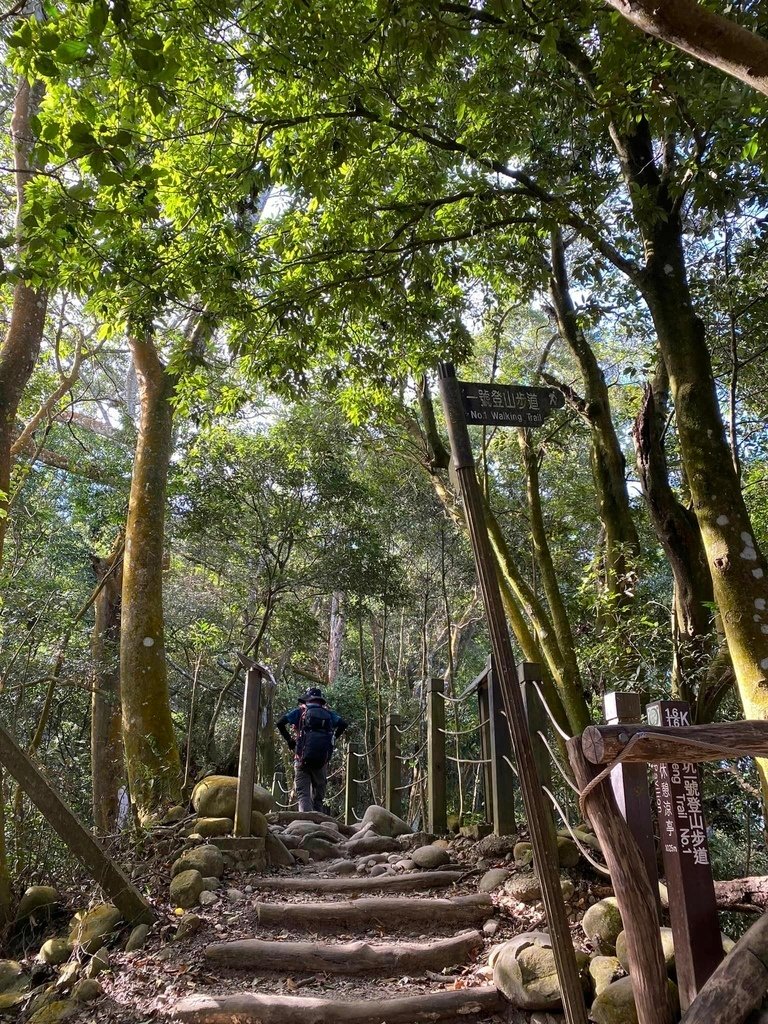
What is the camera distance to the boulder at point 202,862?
5375mm

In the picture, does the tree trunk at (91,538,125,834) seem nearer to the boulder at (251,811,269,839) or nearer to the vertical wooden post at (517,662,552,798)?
the boulder at (251,811,269,839)

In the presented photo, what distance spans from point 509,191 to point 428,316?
4.05 feet

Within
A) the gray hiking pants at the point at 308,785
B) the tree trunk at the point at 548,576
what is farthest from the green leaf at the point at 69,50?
the gray hiking pants at the point at 308,785

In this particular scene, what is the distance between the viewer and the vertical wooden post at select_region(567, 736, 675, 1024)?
99.3 inches

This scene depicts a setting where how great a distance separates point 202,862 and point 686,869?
3760 millimetres

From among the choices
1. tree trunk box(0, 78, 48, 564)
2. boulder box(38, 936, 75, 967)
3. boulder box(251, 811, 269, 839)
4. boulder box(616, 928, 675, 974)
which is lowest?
boulder box(38, 936, 75, 967)

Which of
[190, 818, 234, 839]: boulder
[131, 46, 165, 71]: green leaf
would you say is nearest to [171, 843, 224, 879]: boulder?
[190, 818, 234, 839]: boulder

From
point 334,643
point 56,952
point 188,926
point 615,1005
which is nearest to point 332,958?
point 188,926

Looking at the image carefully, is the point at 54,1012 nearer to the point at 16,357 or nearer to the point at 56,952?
the point at 56,952

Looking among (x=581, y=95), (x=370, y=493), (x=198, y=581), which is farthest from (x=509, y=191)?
(x=198, y=581)

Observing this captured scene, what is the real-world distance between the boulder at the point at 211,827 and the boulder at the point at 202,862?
1.09 ft

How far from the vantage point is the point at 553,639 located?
7.13 meters

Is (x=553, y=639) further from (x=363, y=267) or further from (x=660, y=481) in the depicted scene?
(x=363, y=267)

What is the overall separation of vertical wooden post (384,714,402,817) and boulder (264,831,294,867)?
2472 millimetres
